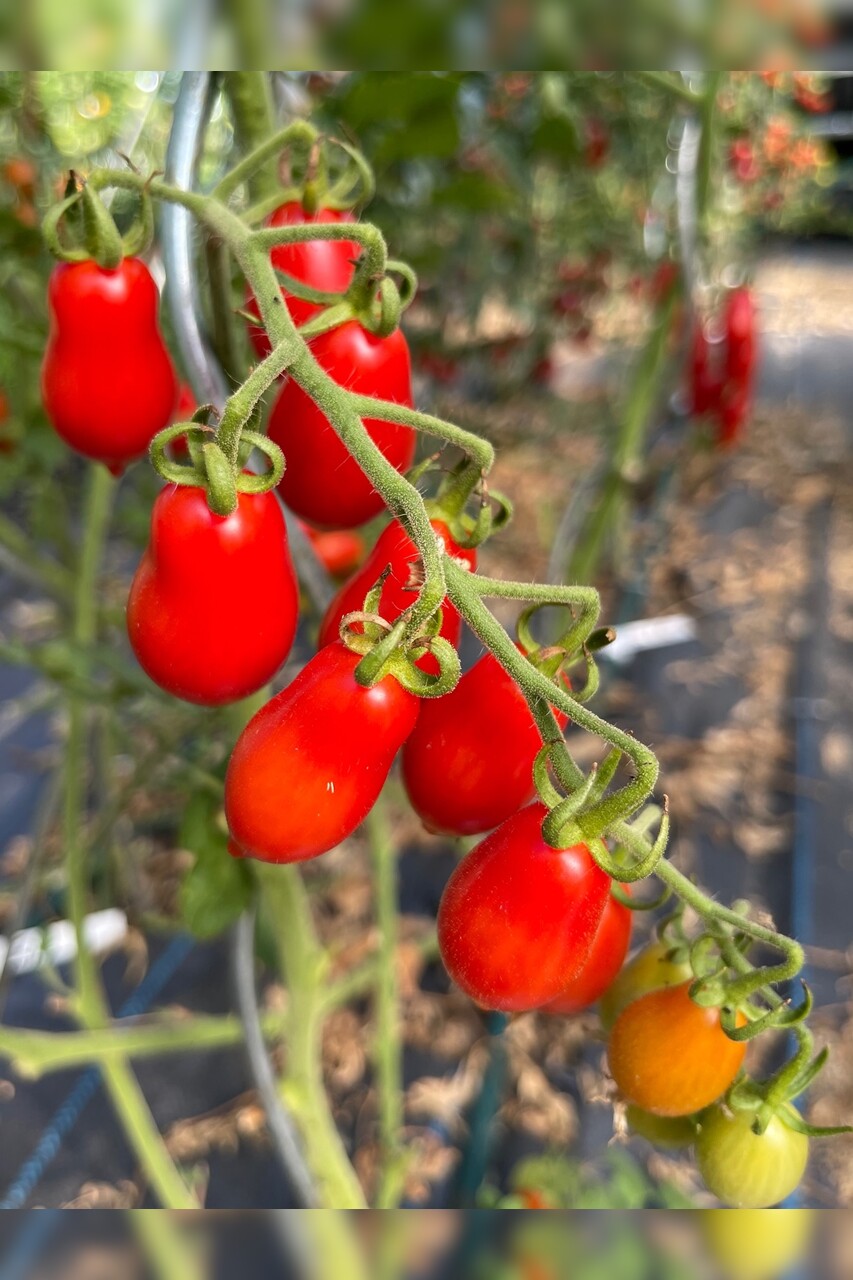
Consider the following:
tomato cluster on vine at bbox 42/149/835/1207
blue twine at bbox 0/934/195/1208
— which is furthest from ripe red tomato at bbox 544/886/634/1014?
blue twine at bbox 0/934/195/1208

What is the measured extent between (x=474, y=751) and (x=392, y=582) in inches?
2.8

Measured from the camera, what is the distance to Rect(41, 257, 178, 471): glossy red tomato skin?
0.42 m

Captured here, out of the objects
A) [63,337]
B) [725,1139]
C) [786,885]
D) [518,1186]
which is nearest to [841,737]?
[786,885]

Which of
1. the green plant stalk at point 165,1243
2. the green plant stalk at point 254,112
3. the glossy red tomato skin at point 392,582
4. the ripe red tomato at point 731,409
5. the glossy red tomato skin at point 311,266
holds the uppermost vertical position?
the green plant stalk at point 254,112

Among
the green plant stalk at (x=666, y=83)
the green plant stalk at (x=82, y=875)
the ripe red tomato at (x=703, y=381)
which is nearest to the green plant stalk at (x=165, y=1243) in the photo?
the green plant stalk at (x=82, y=875)

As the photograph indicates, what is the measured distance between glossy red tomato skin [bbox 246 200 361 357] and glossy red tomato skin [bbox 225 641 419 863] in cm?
17

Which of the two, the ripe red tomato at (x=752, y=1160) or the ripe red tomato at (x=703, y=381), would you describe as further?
the ripe red tomato at (x=703, y=381)

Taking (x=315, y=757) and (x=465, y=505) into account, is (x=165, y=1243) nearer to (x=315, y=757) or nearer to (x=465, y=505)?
(x=315, y=757)

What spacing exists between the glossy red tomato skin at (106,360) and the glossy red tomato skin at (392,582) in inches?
5.2

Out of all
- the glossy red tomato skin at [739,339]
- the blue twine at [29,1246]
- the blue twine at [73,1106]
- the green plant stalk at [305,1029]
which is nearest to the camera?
the blue twine at [29,1246]

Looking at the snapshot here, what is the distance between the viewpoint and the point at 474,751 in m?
0.37

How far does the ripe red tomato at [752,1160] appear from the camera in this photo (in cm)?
41

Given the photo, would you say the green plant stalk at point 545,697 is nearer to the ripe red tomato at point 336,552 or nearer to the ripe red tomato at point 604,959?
the ripe red tomato at point 604,959

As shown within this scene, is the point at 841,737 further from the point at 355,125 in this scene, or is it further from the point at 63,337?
the point at 63,337
